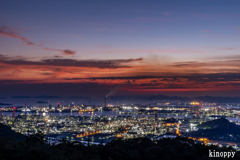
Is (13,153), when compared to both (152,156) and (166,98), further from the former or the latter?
(166,98)

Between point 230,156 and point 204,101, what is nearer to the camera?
point 230,156

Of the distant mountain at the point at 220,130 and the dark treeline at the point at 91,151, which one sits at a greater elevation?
the dark treeline at the point at 91,151

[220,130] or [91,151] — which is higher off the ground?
[91,151]

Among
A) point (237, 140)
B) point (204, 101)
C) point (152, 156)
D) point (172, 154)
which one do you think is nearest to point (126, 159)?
point (152, 156)

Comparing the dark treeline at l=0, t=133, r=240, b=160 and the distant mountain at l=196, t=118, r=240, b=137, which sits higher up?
the dark treeline at l=0, t=133, r=240, b=160

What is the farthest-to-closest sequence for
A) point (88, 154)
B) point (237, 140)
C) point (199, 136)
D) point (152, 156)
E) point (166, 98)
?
point (166, 98)
point (199, 136)
point (237, 140)
point (152, 156)
point (88, 154)

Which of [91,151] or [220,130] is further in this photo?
[220,130]

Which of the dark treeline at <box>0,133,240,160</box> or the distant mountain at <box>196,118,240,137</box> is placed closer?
the dark treeline at <box>0,133,240,160</box>

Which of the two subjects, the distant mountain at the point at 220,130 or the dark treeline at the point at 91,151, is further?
the distant mountain at the point at 220,130
